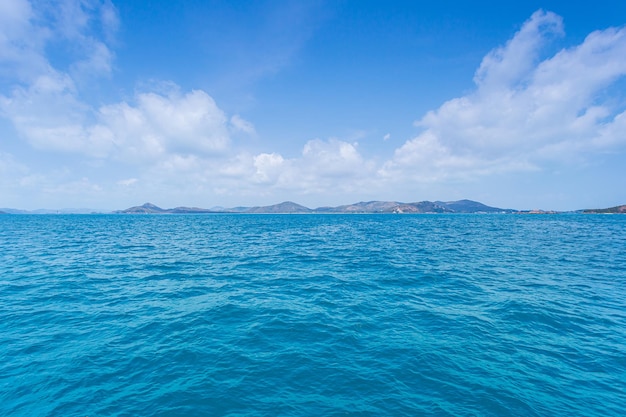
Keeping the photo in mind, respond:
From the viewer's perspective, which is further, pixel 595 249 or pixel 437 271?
pixel 595 249

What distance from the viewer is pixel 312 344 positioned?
46.7ft

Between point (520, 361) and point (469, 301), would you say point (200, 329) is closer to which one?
point (520, 361)

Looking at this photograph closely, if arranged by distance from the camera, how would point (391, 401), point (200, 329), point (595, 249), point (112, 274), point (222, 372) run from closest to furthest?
point (391, 401), point (222, 372), point (200, 329), point (112, 274), point (595, 249)

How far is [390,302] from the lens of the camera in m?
20.3

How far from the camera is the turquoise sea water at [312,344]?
10.3m

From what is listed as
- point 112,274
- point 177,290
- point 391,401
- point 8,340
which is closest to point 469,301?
point 391,401

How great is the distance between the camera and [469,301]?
20.4m

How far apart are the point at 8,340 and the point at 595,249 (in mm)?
69573

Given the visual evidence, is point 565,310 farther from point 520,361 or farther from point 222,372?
point 222,372

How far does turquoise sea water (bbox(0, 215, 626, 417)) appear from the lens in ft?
33.8

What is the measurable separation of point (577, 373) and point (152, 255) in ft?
148

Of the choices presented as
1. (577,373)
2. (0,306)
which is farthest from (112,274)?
(577,373)

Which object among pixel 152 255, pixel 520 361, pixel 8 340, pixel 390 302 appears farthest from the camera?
pixel 152 255

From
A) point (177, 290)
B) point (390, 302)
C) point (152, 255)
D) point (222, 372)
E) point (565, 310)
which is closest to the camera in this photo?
point (222, 372)
